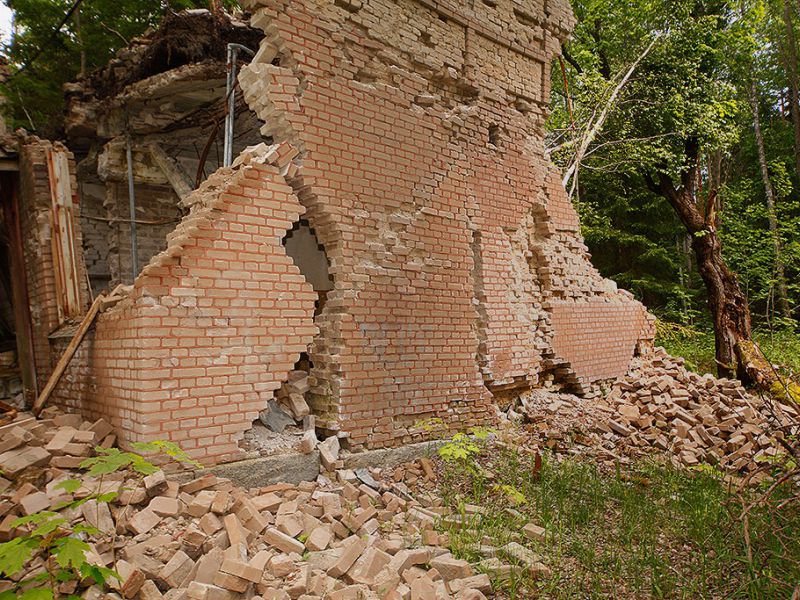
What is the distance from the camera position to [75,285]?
5.41 metres

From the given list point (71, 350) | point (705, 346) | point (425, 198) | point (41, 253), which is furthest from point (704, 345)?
point (41, 253)

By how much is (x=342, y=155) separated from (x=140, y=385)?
8.95ft

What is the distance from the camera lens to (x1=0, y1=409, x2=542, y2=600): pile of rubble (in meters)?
2.91

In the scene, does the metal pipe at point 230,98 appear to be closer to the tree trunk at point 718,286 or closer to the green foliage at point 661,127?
the green foliage at point 661,127

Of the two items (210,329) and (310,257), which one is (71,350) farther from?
(310,257)

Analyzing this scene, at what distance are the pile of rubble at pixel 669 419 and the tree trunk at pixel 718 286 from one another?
2136 millimetres

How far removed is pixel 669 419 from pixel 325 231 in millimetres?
5467

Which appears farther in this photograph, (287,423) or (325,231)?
(325,231)

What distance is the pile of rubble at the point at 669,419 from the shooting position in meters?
6.12

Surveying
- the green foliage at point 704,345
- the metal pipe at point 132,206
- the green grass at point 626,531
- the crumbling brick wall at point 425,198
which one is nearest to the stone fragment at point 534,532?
the green grass at point 626,531

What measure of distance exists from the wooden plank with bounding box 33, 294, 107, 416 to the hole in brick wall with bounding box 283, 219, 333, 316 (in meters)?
1.86

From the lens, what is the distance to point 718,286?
1049 cm

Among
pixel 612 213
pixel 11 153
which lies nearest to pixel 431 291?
pixel 11 153

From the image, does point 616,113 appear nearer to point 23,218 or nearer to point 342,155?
point 342,155
